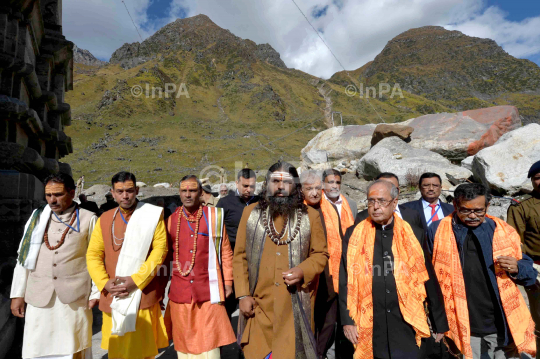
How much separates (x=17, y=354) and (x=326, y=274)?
140 inches

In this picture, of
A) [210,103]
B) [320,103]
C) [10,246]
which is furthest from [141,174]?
[320,103]

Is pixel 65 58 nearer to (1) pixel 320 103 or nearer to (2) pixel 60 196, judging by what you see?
(2) pixel 60 196

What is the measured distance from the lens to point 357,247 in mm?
2436

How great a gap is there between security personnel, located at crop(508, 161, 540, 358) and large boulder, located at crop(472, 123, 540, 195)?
180 inches

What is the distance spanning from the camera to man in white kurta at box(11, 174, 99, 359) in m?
2.56

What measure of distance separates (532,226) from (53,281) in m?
4.34

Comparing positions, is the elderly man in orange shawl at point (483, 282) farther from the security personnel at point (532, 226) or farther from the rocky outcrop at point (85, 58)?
the rocky outcrop at point (85, 58)

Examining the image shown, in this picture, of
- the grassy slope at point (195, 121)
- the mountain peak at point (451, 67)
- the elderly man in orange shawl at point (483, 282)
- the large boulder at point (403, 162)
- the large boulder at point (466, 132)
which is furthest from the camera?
the mountain peak at point (451, 67)

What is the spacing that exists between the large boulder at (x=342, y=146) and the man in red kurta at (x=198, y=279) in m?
10.1

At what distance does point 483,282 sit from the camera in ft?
7.81

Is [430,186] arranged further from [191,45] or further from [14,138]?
[191,45]

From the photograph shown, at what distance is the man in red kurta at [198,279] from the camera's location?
8.63 ft

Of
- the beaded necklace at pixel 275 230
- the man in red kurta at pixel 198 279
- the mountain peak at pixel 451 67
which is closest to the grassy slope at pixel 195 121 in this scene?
the man in red kurta at pixel 198 279

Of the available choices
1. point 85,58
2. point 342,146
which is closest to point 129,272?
point 342,146
